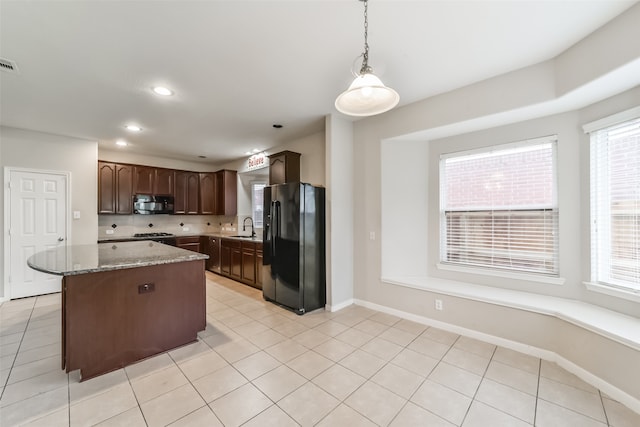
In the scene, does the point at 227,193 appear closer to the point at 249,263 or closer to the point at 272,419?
the point at 249,263

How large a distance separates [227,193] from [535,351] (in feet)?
19.3

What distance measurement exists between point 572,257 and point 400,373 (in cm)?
209

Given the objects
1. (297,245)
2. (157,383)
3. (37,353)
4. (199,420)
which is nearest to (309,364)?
(199,420)

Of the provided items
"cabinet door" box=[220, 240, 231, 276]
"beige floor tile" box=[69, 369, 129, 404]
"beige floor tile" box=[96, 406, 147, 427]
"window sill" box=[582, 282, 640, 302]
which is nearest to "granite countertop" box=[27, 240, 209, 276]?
"beige floor tile" box=[69, 369, 129, 404]

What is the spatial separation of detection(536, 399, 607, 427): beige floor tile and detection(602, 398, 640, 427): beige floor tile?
0.38ft

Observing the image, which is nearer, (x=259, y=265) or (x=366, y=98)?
(x=366, y=98)

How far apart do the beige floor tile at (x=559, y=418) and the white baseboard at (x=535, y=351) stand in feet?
1.32

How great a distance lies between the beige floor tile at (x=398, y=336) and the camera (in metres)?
2.74

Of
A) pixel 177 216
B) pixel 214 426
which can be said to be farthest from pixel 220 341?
pixel 177 216

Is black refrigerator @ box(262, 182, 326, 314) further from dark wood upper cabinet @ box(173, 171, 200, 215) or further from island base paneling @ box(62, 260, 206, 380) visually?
dark wood upper cabinet @ box(173, 171, 200, 215)

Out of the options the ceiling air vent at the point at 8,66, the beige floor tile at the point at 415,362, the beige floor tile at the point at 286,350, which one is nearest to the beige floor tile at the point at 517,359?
the beige floor tile at the point at 415,362

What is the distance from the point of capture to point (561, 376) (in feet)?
7.09

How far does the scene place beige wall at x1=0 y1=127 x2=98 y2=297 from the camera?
158 inches

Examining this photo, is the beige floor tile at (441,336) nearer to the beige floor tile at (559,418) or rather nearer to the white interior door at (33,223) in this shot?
the beige floor tile at (559,418)
